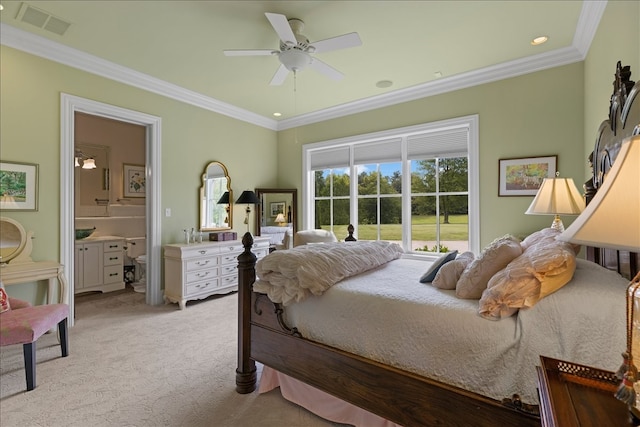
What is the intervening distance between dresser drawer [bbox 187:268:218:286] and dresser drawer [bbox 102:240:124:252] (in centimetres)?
191

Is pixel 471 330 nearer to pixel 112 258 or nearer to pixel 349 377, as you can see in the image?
pixel 349 377

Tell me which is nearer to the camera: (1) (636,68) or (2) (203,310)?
(1) (636,68)

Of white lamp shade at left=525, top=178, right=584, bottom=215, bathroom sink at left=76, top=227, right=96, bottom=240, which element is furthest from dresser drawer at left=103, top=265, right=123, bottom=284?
white lamp shade at left=525, top=178, right=584, bottom=215

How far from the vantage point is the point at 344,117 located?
495 centimetres

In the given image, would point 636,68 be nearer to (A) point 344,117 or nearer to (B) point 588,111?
(B) point 588,111

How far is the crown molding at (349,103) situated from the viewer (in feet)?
9.07

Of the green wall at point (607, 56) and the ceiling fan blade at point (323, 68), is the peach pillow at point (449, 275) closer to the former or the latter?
the green wall at point (607, 56)

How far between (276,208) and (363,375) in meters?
4.17

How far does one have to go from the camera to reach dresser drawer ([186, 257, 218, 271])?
383 centimetres

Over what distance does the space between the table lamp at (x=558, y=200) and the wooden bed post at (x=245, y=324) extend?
7.87 ft

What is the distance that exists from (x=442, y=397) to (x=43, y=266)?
3.50m

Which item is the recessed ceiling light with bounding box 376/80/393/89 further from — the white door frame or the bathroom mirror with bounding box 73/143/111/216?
the bathroom mirror with bounding box 73/143/111/216

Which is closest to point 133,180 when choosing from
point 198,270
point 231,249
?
point 231,249

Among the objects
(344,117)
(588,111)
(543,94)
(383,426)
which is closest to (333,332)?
(383,426)
